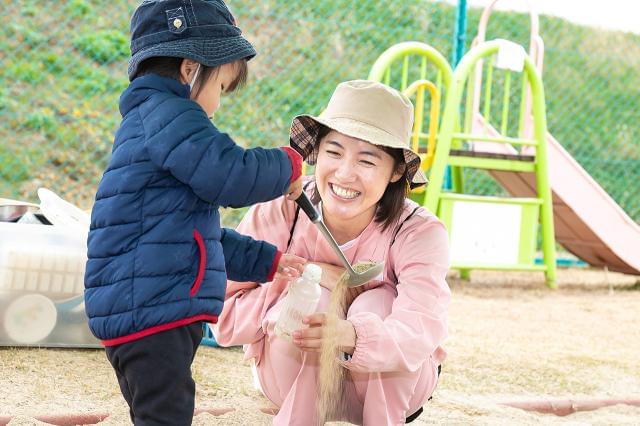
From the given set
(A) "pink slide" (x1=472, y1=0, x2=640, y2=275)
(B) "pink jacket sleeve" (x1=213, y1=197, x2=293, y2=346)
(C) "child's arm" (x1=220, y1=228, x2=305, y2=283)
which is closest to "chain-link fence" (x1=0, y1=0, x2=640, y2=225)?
(A) "pink slide" (x1=472, y1=0, x2=640, y2=275)

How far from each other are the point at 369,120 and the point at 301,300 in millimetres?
481

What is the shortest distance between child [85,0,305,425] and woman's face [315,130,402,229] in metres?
0.38

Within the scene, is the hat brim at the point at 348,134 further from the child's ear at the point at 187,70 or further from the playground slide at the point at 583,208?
the playground slide at the point at 583,208

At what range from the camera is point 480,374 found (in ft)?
9.45

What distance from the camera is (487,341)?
3.47 meters

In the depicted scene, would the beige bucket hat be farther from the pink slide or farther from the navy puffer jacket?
the pink slide

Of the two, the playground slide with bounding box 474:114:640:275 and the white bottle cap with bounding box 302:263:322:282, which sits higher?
the white bottle cap with bounding box 302:263:322:282

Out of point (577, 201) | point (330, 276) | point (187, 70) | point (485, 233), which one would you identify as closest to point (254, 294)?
point (330, 276)

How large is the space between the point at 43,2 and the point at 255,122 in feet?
6.84

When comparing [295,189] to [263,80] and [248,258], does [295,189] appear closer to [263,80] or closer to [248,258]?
[248,258]

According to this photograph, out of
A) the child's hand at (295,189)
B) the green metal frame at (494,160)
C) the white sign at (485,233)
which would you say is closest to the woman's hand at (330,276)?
the child's hand at (295,189)

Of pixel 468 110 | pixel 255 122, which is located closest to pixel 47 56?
pixel 255 122

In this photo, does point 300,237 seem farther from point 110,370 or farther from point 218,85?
point 110,370

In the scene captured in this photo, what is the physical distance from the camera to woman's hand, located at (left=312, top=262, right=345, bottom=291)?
2051mm
